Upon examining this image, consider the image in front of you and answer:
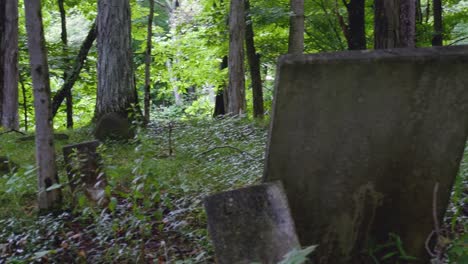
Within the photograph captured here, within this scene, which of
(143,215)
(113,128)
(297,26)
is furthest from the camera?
(297,26)

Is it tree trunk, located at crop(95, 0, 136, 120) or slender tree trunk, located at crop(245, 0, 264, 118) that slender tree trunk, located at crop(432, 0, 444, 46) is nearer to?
slender tree trunk, located at crop(245, 0, 264, 118)

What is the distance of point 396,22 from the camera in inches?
263

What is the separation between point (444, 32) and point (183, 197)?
8510 millimetres

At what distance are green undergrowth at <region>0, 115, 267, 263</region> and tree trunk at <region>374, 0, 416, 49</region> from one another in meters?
2.33

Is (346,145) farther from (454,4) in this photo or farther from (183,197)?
(454,4)

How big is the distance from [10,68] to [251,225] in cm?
1176

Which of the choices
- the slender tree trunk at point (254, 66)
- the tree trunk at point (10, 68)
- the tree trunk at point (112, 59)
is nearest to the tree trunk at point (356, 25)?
the slender tree trunk at point (254, 66)

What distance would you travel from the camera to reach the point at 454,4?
12.4m

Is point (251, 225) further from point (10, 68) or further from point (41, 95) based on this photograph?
point (10, 68)

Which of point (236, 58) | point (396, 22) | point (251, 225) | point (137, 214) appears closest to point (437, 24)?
point (396, 22)

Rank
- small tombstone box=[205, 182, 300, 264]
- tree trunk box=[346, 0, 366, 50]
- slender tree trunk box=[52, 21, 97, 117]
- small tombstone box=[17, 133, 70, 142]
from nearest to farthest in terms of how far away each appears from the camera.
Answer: small tombstone box=[205, 182, 300, 264]
small tombstone box=[17, 133, 70, 142]
tree trunk box=[346, 0, 366, 50]
slender tree trunk box=[52, 21, 97, 117]

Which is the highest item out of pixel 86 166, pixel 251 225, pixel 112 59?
pixel 112 59

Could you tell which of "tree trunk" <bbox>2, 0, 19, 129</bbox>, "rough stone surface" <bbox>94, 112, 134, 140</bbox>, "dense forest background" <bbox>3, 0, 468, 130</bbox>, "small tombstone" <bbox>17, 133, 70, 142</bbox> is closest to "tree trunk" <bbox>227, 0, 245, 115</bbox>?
"dense forest background" <bbox>3, 0, 468, 130</bbox>

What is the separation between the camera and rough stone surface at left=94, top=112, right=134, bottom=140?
8.69 meters
